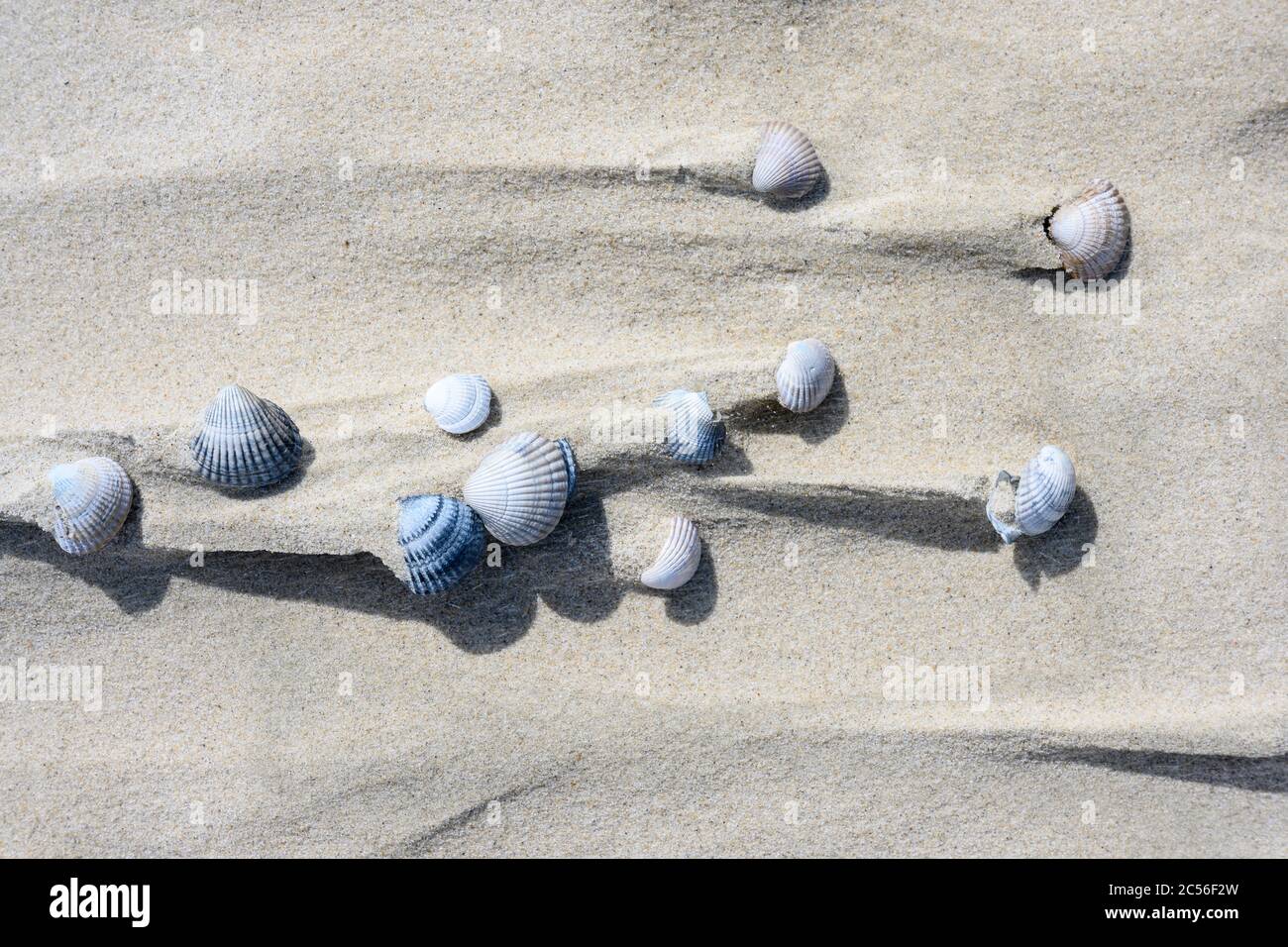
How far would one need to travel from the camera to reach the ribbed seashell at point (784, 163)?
14.0ft

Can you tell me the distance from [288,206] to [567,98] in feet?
4.88

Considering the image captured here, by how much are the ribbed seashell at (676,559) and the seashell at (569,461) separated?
51cm

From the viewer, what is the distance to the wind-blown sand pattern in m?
4.35

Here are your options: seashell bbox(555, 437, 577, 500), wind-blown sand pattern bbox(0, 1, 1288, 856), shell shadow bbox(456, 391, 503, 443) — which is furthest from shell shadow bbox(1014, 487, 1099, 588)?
shell shadow bbox(456, 391, 503, 443)

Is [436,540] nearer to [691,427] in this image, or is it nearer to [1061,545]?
[691,427]

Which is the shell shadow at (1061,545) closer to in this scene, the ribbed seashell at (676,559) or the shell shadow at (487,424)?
the ribbed seashell at (676,559)

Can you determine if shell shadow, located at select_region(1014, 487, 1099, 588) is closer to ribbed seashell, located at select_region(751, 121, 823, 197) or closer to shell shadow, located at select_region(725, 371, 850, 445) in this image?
shell shadow, located at select_region(725, 371, 850, 445)

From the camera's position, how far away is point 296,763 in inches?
172

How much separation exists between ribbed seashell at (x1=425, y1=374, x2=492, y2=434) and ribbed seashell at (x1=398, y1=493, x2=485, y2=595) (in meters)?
0.35

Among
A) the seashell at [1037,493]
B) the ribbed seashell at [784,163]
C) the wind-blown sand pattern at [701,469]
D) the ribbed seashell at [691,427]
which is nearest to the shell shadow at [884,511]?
the wind-blown sand pattern at [701,469]

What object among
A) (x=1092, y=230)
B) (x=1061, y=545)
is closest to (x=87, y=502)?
→ (x=1061, y=545)

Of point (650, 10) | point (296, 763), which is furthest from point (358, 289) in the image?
point (296, 763)

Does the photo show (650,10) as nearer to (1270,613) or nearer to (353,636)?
(353,636)

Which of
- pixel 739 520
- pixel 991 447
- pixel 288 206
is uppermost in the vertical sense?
pixel 288 206
